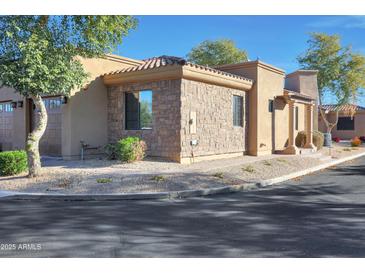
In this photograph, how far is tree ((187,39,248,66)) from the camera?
36.4m

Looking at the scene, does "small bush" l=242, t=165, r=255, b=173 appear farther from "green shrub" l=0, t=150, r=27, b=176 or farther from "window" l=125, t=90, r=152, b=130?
"green shrub" l=0, t=150, r=27, b=176

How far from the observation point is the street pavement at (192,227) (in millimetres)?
4770

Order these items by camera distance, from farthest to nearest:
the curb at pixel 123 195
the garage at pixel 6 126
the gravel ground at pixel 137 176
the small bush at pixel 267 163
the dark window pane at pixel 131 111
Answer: the garage at pixel 6 126 → the dark window pane at pixel 131 111 → the small bush at pixel 267 163 → the gravel ground at pixel 137 176 → the curb at pixel 123 195

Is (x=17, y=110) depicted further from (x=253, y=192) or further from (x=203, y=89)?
(x=253, y=192)

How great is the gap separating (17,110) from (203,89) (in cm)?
907

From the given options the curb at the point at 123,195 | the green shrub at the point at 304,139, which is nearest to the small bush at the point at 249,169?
the curb at the point at 123,195

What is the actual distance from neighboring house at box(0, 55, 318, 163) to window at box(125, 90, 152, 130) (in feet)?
0.13

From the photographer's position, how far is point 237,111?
53.4 ft

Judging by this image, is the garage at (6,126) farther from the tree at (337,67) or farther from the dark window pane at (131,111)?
the tree at (337,67)

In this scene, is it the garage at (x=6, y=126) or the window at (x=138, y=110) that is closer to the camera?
the window at (x=138, y=110)

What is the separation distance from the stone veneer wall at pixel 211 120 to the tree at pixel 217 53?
68.3 feet

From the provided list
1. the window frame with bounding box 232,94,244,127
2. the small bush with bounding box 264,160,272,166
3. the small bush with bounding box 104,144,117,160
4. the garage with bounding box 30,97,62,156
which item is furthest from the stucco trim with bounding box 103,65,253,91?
the small bush with bounding box 264,160,272,166

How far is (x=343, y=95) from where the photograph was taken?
29891mm

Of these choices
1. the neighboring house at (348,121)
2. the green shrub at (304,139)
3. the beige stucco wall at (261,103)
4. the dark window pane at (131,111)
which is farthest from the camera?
the neighboring house at (348,121)
